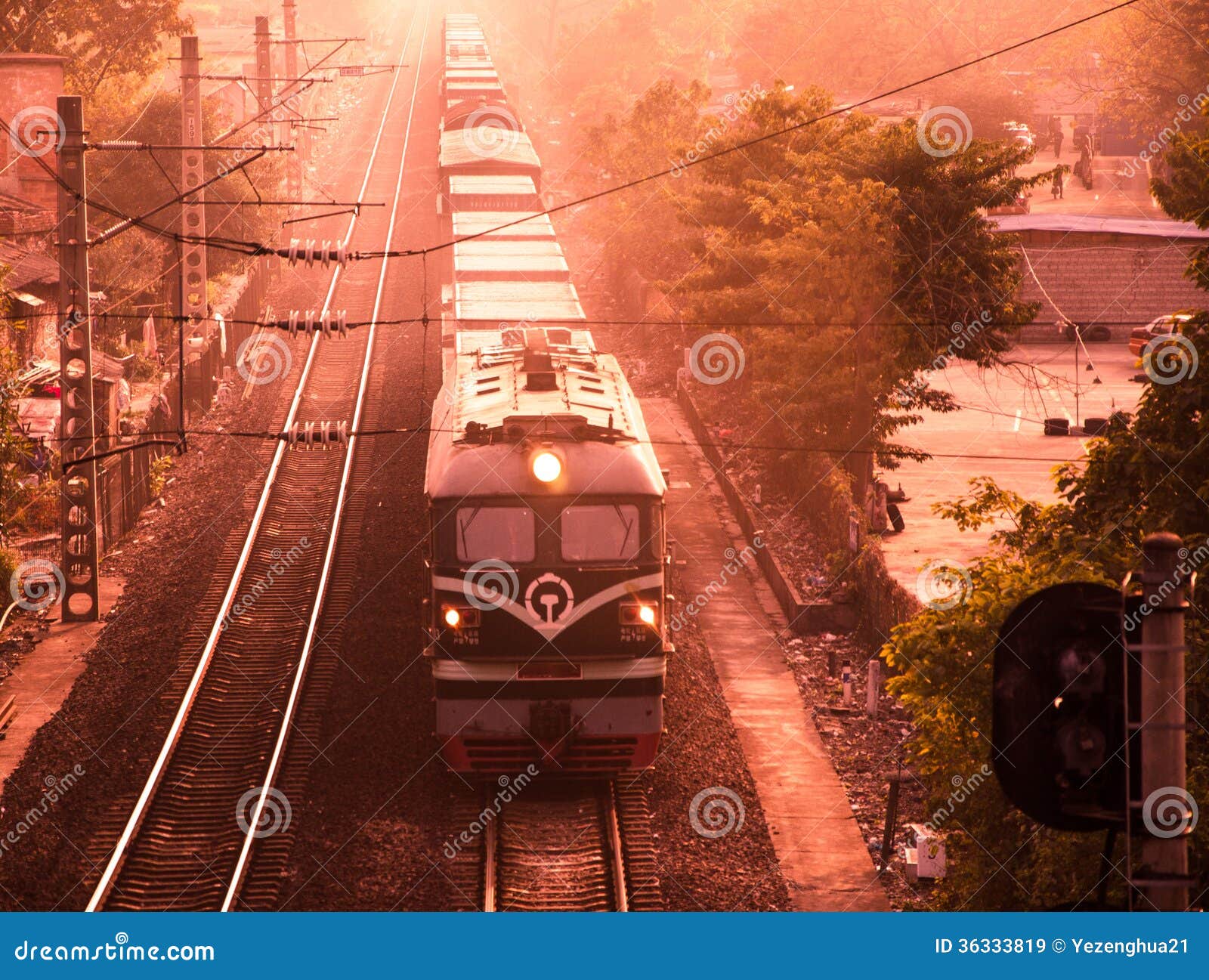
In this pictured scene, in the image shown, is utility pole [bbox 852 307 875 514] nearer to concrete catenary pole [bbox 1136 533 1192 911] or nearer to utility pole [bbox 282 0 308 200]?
concrete catenary pole [bbox 1136 533 1192 911]

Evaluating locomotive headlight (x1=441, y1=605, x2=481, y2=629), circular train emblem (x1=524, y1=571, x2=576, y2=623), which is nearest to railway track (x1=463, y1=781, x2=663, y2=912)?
locomotive headlight (x1=441, y1=605, x2=481, y2=629)

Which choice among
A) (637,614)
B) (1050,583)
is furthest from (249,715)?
(1050,583)

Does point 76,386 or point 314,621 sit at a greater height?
point 76,386

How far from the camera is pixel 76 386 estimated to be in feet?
76.7

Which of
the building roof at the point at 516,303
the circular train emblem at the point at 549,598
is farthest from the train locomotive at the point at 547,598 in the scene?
the building roof at the point at 516,303

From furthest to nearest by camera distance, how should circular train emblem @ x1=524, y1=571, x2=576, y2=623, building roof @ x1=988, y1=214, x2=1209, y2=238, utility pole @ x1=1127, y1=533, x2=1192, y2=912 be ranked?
building roof @ x1=988, y1=214, x2=1209, y2=238, circular train emblem @ x1=524, y1=571, x2=576, y2=623, utility pole @ x1=1127, y1=533, x2=1192, y2=912

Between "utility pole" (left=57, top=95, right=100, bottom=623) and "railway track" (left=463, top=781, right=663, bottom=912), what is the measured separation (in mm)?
9357

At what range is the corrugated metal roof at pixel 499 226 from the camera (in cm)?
3916

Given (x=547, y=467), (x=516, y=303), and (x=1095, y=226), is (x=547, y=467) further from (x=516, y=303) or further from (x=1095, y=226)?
(x=1095, y=226)

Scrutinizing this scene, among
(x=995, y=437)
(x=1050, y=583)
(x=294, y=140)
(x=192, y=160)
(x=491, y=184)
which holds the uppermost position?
(x=294, y=140)

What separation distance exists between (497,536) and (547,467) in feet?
2.93

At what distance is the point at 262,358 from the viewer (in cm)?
3844

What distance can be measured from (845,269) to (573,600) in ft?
41.8

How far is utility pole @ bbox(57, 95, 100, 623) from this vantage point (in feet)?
71.1
